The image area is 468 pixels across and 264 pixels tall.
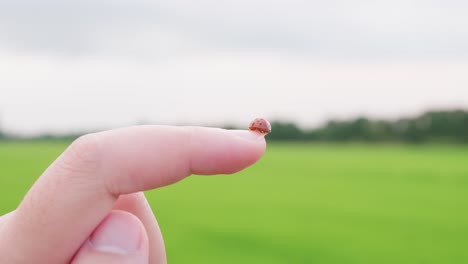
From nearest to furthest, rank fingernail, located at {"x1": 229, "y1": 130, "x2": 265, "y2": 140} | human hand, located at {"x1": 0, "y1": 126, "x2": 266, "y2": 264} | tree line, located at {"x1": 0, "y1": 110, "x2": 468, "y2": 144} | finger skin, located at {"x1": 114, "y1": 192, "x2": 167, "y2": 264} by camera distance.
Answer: human hand, located at {"x1": 0, "y1": 126, "x2": 266, "y2": 264}
fingernail, located at {"x1": 229, "y1": 130, "x2": 265, "y2": 140}
finger skin, located at {"x1": 114, "y1": 192, "x2": 167, "y2": 264}
tree line, located at {"x1": 0, "y1": 110, "x2": 468, "y2": 144}

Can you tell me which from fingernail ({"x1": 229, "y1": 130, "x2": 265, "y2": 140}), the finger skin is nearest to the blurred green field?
the finger skin

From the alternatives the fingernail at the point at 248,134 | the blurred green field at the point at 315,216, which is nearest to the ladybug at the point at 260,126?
the fingernail at the point at 248,134

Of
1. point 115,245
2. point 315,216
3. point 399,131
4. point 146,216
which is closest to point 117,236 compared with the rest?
point 115,245

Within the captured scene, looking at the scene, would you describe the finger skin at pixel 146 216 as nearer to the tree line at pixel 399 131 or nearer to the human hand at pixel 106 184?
the human hand at pixel 106 184

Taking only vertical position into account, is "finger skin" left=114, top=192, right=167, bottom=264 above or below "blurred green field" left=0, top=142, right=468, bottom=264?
above

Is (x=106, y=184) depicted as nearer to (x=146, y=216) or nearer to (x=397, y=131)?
(x=146, y=216)

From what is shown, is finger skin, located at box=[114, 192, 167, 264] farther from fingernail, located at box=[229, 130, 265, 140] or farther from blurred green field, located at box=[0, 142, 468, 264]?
blurred green field, located at box=[0, 142, 468, 264]

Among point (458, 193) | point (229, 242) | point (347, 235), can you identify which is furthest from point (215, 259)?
point (458, 193)

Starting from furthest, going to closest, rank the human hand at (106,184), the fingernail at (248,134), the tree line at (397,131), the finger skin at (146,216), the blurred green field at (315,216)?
the tree line at (397,131), the blurred green field at (315,216), the finger skin at (146,216), the fingernail at (248,134), the human hand at (106,184)
